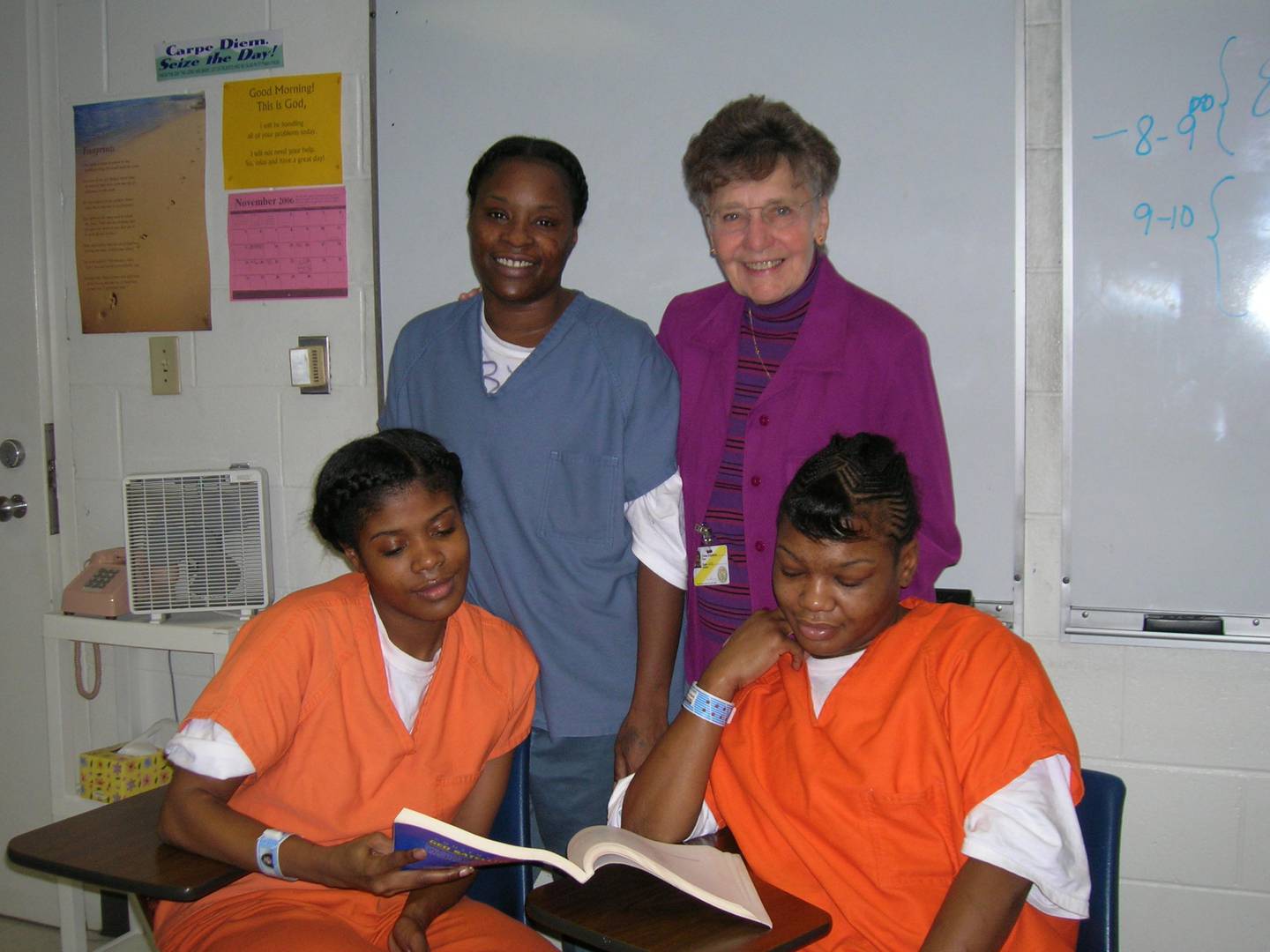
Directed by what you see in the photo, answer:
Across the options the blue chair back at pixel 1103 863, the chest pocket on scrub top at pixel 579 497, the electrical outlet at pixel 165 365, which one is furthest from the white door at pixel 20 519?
the blue chair back at pixel 1103 863

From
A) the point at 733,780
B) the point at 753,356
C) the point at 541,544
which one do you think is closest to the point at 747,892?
the point at 733,780

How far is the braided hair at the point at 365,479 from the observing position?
1508 mm

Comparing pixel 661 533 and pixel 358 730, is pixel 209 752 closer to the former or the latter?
pixel 358 730

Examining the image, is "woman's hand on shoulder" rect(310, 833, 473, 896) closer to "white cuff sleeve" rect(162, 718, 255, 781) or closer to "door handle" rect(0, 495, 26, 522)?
"white cuff sleeve" rect(162, 718, 255, 781)

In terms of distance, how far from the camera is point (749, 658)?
1405mm

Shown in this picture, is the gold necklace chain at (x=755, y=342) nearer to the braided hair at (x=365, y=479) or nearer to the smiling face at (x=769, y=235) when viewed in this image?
the smiling face at (x=769, y=235)

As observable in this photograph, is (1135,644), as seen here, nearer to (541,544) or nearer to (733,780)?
(733,780)

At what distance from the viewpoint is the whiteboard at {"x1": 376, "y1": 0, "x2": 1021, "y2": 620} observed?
201cm

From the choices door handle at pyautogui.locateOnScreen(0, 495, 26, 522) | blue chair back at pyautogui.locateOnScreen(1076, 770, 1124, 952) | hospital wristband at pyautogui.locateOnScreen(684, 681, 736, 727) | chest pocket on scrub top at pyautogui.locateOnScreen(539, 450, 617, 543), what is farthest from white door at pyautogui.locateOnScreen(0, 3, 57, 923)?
blue chair back at pyautogui.locateOnScreen(1076, 770, 1124, 952)

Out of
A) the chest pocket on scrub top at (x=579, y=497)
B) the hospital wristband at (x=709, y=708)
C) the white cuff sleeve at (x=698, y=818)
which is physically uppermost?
the chest pocket on scrub top at (x=579, y=497)

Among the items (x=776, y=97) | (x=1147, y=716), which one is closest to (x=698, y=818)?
(x=1147, y=716)

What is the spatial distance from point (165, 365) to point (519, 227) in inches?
56.4

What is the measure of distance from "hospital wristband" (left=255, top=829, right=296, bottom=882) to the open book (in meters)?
0.22

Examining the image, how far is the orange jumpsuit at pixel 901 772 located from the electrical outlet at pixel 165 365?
78.6 inches
